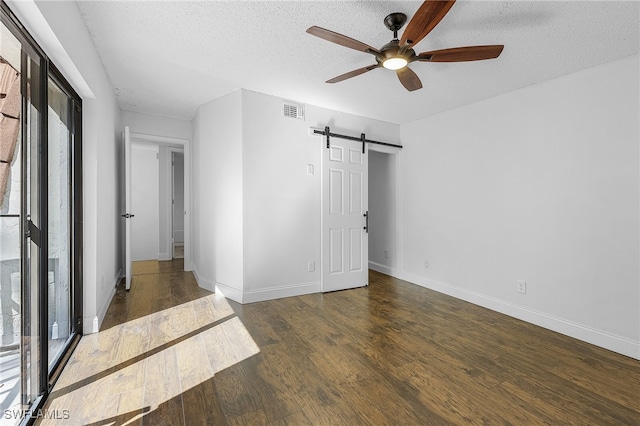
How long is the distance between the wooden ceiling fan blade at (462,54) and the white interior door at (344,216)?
208cm

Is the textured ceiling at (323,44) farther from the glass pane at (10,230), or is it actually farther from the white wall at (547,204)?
the glass pane at (10,230)

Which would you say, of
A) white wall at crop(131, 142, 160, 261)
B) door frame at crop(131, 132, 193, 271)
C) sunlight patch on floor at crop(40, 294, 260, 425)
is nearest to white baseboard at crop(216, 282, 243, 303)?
sunlight patch on floor at crop(40, 294, 260, 425)

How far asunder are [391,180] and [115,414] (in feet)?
14.4

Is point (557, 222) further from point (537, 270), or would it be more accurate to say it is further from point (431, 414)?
point (431, 414)

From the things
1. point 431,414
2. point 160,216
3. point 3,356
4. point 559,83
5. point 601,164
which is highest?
point 559,83

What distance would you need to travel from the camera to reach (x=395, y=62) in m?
2.21

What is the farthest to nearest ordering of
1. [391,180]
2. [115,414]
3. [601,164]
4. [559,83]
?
[391,180] < [559,83] < [601,164] < [115,414]

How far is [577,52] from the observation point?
8.27 ft

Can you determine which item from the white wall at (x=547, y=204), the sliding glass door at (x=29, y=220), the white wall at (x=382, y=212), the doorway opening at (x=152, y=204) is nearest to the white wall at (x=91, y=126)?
the sliding glass door at (x=29, y=220)

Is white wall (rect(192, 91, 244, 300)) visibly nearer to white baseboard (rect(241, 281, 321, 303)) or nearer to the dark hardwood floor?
white baseboard (rect(241, 281, 321, 303))

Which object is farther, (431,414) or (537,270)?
(537,270)

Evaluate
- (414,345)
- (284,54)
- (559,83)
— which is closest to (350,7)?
(284,54)

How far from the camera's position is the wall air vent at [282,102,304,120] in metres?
3.82

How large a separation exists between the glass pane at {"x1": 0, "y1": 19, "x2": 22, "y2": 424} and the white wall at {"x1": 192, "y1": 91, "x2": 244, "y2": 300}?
6.98ft
